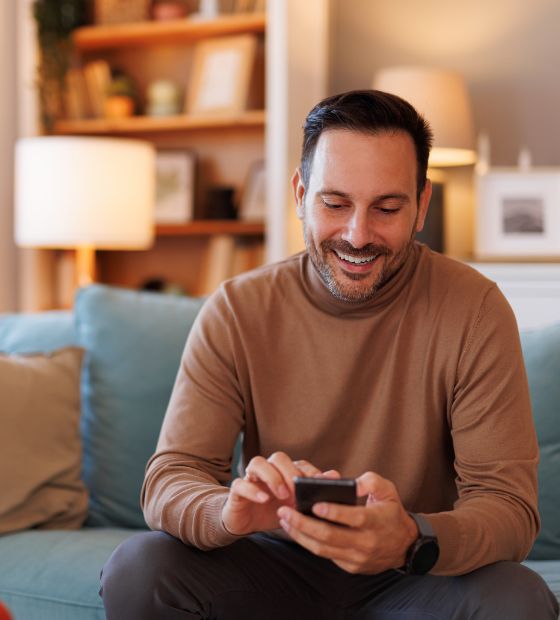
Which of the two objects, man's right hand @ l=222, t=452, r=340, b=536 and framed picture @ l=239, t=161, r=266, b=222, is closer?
man's right hand @ l=222, t=452, r=340, b=536

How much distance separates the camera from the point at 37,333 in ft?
7.25

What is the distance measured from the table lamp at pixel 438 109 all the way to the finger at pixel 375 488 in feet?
6.78

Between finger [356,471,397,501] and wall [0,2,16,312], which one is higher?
wall [0,2,16,312]

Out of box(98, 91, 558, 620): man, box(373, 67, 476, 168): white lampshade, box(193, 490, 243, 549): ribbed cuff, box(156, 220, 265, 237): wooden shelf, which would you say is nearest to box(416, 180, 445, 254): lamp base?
box(373, 67, 476, 168): white lampshade

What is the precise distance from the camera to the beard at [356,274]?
5.04 ft

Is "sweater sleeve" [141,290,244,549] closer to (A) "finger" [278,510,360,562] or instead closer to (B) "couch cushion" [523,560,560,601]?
(A) "finger" [278,510,360,562]

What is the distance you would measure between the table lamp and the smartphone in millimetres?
2140

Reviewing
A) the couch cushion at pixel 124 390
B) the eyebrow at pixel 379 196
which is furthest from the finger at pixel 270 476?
the couch cushion at pixel 124 390

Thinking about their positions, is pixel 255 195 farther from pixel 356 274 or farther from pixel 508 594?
pixel 508 594

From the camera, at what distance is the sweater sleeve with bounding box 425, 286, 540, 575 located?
1337 millimetres

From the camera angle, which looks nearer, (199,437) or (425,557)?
(425,557)

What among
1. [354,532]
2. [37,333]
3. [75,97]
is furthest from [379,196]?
[75,97]

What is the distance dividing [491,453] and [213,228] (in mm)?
2704

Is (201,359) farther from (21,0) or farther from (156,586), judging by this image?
(21,0)
